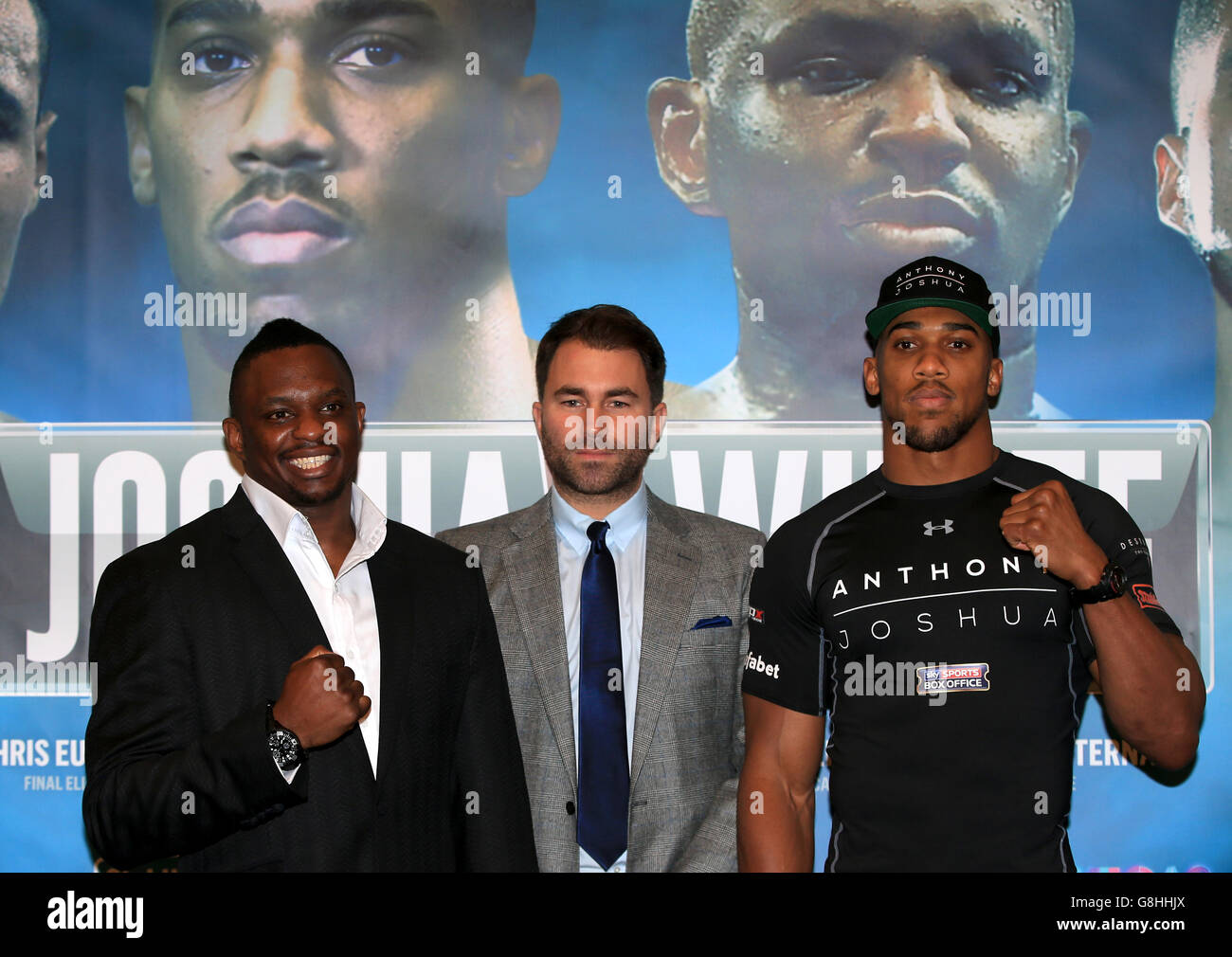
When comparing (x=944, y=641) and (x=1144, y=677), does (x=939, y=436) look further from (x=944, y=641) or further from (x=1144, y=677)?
(x=1144, y=677)

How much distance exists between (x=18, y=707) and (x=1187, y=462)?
331cm

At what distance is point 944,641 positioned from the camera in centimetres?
193

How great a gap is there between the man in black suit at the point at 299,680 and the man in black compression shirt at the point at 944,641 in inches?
22.5

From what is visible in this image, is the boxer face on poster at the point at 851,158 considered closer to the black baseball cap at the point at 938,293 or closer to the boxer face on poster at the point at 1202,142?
the boxer face on poster at the point at 1202,142

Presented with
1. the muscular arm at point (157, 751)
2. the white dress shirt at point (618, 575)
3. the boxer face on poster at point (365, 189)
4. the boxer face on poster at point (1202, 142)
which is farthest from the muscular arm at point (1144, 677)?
the boxer face on poster at point (365, 189)

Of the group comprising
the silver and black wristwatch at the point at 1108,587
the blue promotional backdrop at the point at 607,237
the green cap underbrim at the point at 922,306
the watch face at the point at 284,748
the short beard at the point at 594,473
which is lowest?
the watch face at the point at 284,748

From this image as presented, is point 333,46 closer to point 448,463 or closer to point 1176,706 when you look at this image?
point 448,463

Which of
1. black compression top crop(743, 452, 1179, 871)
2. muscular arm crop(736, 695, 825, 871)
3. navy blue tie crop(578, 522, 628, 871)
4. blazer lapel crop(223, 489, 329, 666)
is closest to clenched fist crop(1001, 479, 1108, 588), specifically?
black compression top crop(743, 452, 1179, 871)

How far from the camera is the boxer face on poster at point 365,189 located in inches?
116

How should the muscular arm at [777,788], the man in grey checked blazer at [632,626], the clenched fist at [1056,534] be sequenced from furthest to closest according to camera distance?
the man in grey checked blazer at [632,626]
the muscular arm at [777,788]
the clenched fist at [1056,534]

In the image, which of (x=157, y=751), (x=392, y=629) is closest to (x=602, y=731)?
(x=392, y=629)

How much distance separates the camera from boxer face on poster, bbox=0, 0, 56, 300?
2.98 meters

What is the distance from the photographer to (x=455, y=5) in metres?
2.95
